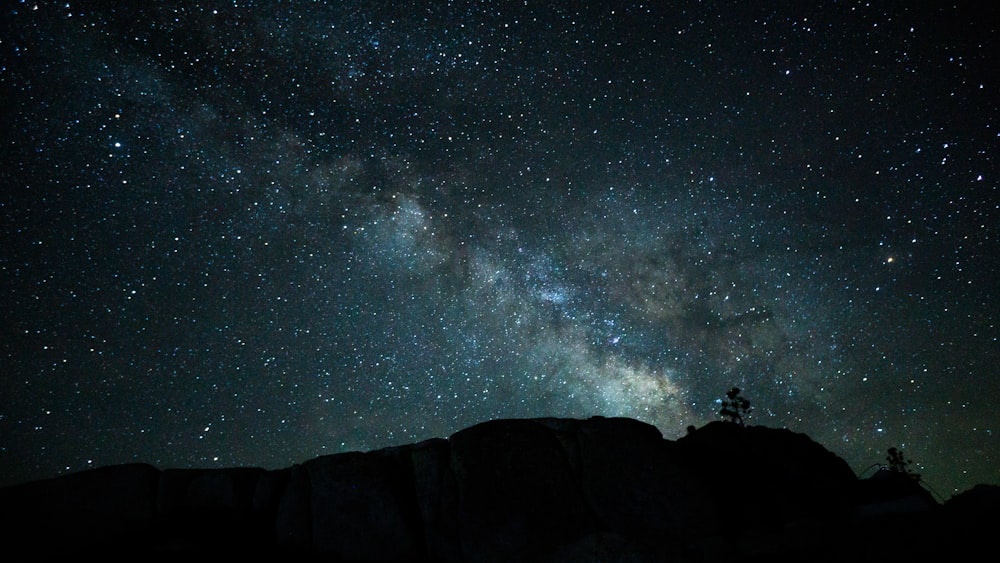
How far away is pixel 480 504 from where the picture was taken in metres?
11.6

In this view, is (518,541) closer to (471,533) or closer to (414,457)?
(471,533)

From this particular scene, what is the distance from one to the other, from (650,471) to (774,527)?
2989 mm

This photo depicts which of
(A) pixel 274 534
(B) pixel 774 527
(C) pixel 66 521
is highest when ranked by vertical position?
(C) pixel 66 521

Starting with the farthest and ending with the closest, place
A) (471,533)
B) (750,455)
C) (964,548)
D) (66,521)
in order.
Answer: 1. (750,455)
2. (471,533)
3. (66,521)
4. (964,548)

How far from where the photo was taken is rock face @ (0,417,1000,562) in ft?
33.4

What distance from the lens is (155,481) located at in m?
11.4

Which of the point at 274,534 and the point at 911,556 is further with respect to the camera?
the point at 274,534

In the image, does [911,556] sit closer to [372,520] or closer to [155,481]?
[372,520]

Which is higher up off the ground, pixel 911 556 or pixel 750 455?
pixel 750 455

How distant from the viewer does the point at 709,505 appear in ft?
38.8

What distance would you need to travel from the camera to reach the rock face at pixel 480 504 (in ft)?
33.4

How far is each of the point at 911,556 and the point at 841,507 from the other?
7.11 metres

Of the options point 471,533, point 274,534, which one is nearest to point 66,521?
point 274,534


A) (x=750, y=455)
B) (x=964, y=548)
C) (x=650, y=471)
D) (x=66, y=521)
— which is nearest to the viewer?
(x=964, y=548)
